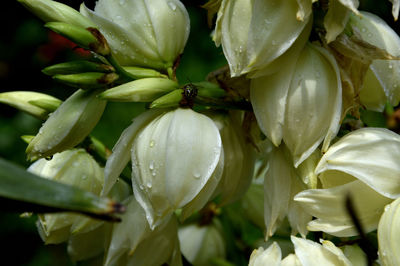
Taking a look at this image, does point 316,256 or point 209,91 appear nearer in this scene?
point 316,256

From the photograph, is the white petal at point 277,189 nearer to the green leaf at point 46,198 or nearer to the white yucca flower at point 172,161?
the white yucca flower at point 172,161

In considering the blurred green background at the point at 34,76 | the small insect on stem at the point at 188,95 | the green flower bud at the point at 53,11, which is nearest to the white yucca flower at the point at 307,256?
the small insect on stem at the point at 188,95

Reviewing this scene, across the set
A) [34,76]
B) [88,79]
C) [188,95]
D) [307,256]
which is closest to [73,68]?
[88,79]

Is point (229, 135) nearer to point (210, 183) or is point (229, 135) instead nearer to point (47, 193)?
point (210, 183)

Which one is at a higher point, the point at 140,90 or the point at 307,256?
the point at 140,90

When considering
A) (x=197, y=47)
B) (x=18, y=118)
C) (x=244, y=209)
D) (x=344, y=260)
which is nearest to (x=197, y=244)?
(x=244, y=209)

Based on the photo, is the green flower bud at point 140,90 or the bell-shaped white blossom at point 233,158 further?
the bell-shaped white blossom at point 233,158

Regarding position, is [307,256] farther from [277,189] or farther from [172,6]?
[172,6]
